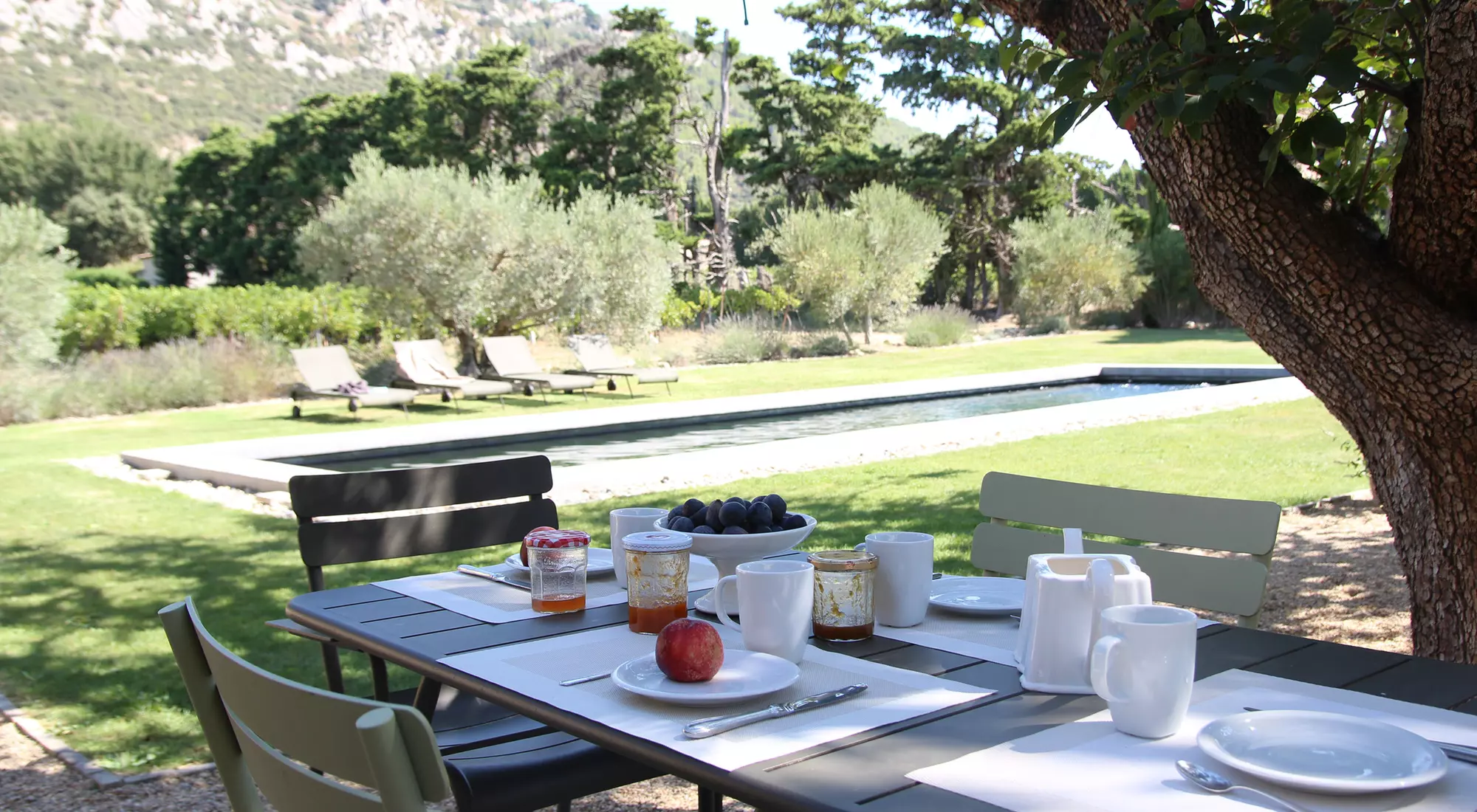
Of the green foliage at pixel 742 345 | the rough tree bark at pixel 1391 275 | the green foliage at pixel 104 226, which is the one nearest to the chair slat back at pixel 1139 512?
the rough tree bark at pixel 1391 275

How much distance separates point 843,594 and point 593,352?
12948 millimetres

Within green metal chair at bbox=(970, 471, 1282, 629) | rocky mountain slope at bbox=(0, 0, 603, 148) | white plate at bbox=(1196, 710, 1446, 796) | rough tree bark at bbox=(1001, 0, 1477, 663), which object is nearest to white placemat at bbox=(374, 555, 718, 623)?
green metal chair at bbox=(970, 471, 1282, 629)

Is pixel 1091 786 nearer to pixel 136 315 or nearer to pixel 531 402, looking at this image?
pixel 531 402

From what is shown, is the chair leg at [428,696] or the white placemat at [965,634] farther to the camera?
the chair leg at [428,696]

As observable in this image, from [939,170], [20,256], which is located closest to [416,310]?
[20,256]

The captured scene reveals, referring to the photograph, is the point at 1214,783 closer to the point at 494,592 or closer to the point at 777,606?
the point at 777,606

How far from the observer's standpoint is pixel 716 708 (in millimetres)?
1479

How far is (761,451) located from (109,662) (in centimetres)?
460

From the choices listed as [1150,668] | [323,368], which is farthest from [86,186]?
[1150,668]

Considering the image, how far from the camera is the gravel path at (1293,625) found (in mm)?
2859

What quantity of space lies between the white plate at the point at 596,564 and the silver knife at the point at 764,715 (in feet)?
2.94

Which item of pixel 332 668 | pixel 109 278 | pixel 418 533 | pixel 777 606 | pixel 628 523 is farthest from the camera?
pixel 109 278

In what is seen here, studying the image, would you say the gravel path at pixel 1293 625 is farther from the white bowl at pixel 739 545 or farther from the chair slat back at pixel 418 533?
the white bowl at pixel 739 545

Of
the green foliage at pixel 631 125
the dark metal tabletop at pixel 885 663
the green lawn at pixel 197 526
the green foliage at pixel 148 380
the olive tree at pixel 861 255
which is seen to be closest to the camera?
the dark metal tabletop at pixel 885 663
